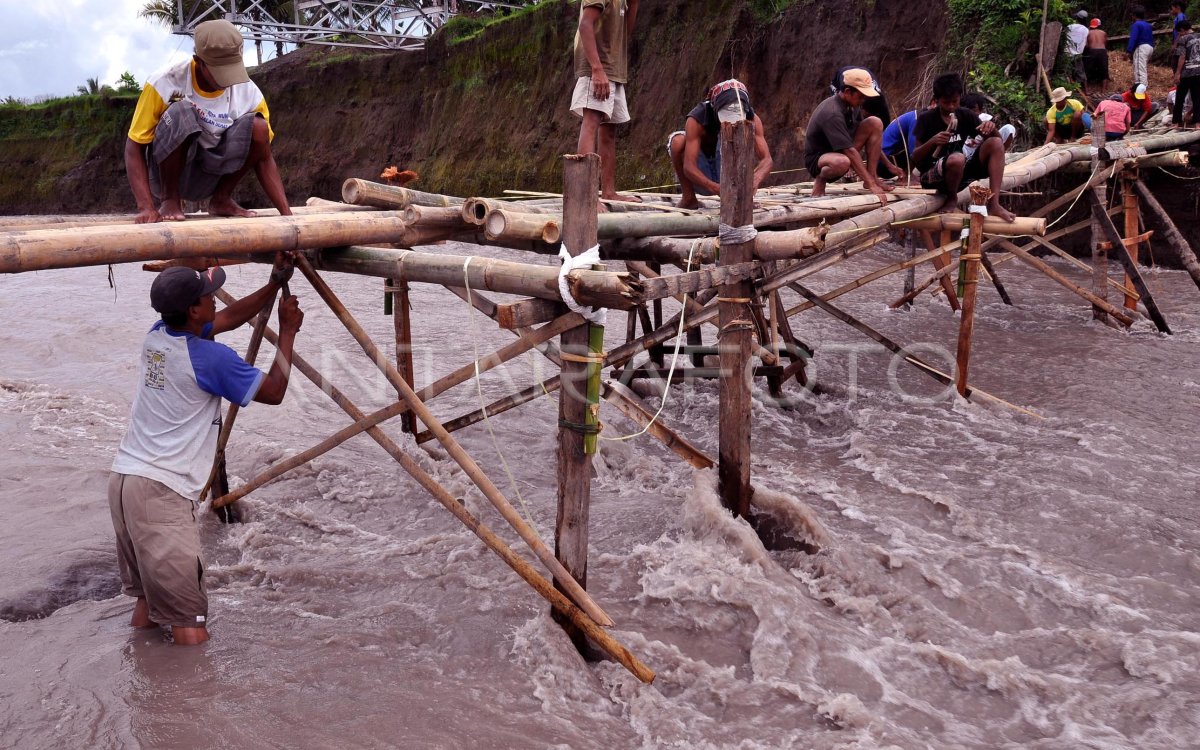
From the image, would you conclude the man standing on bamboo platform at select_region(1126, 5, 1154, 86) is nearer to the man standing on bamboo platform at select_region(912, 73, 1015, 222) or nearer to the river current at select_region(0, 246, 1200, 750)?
the river current at select_region(0, 246, 1200, 750)

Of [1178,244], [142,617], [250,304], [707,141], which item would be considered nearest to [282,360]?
[250,304]

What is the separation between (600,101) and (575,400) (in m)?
2.66

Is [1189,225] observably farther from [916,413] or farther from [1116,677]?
[1116,677]

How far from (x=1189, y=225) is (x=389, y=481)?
9.94 metres

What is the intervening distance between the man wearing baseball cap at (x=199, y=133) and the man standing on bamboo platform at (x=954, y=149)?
4571mm

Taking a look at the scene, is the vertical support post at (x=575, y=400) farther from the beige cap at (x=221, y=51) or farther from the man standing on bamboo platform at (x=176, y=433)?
the beige cap at (x=221, y=51)

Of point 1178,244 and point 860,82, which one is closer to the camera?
point 860,82

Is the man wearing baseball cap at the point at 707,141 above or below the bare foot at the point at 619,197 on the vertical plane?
above

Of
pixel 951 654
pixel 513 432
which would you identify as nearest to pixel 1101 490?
pixel 951 654

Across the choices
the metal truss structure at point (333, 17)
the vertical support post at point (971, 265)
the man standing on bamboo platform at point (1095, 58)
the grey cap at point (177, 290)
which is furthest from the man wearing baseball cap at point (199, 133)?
the metal truss structure at point (333, 17)

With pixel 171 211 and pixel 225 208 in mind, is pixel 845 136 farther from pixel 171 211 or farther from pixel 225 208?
pixel 171 211

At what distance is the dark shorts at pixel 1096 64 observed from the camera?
12172 mm

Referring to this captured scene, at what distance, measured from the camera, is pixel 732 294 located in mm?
4410

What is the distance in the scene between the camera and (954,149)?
21.6ft
